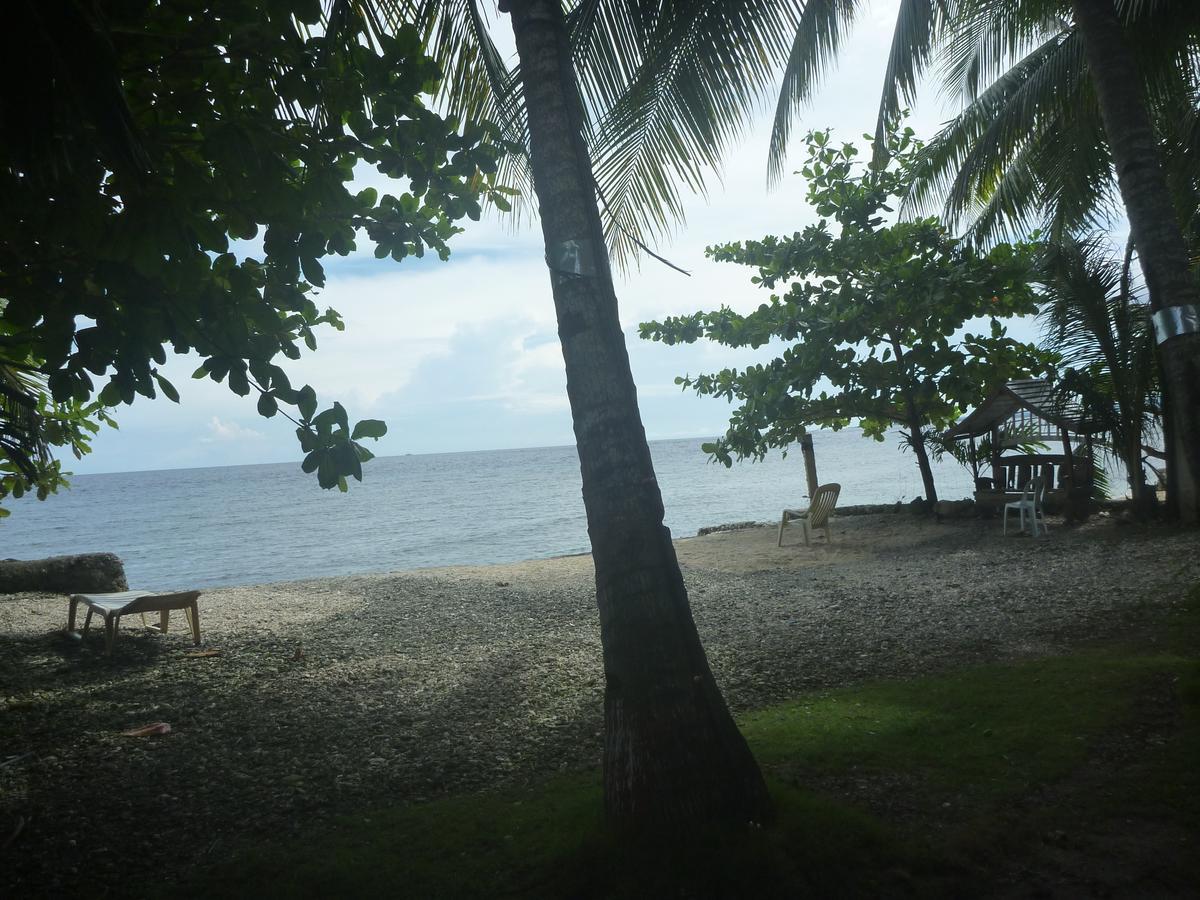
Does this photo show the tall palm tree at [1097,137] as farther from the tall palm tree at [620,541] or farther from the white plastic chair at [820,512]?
the tall palm tree at [620,541]

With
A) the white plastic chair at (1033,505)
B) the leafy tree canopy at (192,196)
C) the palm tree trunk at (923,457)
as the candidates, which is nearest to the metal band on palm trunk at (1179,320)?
the white plastic chair at (1033,505)

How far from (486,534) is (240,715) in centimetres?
2269

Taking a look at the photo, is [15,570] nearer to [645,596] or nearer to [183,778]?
[183,778]

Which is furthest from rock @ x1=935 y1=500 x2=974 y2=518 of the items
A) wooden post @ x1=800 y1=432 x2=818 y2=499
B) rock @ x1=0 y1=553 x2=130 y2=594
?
rock @ x1=0 y1=553 x2=130 y2=594

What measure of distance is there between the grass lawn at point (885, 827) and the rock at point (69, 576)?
9.66m

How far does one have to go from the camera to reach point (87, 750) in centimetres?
446

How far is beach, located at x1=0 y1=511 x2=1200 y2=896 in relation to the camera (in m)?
3.68

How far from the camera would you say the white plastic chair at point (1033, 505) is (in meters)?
10.3

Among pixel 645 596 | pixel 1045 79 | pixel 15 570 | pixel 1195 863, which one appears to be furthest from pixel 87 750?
pixel 1045 79

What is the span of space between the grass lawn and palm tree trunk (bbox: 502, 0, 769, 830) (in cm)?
18

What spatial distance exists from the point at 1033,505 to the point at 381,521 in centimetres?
3058

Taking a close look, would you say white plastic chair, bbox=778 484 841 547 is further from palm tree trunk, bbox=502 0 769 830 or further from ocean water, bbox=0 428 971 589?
ocean water, bbox=0 428 971 589

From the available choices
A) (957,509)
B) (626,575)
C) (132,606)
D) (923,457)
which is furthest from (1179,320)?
(132,606)

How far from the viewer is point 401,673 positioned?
19.5ft
